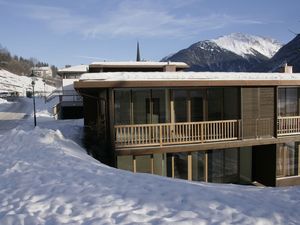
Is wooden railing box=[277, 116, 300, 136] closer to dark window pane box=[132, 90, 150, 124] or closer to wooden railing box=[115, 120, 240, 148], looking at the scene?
wooden railing box=[115, 120, 240, 148]

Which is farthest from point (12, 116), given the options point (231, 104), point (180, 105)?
point (231, 104)

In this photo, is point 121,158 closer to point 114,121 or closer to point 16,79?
point 114,121

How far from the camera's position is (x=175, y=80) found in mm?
12688

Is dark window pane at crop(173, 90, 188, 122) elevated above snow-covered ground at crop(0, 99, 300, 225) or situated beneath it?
elevated above

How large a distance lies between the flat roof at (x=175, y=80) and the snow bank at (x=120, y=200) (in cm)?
457

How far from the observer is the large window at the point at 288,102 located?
15541 mm

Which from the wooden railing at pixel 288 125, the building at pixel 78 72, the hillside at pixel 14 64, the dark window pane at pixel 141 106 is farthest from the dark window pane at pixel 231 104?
the hillside at pixel 14 64

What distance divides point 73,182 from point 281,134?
1076 cm

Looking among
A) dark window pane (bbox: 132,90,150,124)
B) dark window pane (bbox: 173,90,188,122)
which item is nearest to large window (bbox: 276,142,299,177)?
dark window pane (bbox: 173,90,188,122)

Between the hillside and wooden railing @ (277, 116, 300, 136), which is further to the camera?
the hillside

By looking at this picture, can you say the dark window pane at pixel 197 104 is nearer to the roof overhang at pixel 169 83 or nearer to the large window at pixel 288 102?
the roof overhang at pixel 169 83

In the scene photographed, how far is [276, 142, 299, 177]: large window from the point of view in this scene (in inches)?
595

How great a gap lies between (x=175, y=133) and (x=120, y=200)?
8189 millimetres

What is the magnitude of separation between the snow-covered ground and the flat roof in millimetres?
4565
